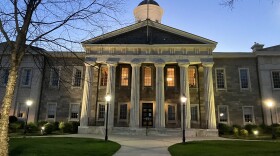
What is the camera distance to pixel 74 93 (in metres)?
28.9

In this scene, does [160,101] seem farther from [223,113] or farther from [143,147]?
[143,147]

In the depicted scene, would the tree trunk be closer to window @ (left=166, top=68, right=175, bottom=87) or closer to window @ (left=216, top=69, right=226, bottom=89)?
window @ (left=166, top=68, right=175, bottom=87)

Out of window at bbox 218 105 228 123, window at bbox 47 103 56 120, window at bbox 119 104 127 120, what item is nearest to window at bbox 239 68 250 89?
window at bbox 218 105 228 123

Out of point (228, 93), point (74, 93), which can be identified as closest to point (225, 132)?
point (228, 93)

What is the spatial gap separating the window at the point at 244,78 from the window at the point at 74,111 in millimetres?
20749

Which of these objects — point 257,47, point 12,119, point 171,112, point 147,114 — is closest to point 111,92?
point 147,114

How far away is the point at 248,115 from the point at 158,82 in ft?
40.5

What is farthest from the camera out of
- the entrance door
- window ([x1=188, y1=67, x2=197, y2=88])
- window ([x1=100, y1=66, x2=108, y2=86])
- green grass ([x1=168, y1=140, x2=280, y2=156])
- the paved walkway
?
window ([x1=100, y1=66, x2=108, y2=86])

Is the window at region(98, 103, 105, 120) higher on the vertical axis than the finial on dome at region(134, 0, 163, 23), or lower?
lower

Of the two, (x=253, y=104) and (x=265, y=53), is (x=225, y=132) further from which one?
(x=265, y=53)

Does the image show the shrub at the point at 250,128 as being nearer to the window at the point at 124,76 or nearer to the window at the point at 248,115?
the window at the point at 248,115

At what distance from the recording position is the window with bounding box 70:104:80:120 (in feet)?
93.0

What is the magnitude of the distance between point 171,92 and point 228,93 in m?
7.17

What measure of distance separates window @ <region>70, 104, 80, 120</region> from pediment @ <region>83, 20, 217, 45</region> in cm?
877
